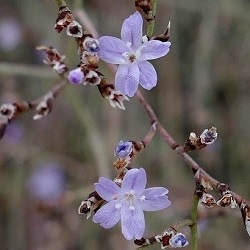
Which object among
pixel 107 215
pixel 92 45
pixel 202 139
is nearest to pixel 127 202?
pixel 107 215

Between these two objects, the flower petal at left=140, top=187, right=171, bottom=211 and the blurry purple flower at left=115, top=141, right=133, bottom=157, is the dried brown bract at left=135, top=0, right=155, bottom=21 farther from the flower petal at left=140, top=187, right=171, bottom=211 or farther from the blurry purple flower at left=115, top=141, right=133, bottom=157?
the flower petal at left=140, top=187, right=171, bottom=211

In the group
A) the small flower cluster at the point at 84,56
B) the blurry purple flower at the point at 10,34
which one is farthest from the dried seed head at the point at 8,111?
the blurry purple flower at the point at 10,34

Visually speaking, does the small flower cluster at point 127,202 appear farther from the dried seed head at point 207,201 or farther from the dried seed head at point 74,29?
the dried seed head at point 74,29

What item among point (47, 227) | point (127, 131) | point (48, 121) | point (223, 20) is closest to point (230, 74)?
point (223, 20)

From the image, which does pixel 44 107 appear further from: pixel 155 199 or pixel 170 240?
pixel 170 240

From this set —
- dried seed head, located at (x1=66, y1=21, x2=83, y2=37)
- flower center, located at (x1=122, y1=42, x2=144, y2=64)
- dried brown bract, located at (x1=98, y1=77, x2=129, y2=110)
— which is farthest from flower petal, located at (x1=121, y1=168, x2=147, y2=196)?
dried seed head, located at (x1=66, y1=21, x2=83, y2=37)
